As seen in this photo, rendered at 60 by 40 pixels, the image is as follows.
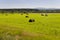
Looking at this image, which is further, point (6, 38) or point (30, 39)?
point (30, 39)

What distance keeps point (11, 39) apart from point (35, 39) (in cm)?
582

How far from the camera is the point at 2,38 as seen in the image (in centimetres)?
1511

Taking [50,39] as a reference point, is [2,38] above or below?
above

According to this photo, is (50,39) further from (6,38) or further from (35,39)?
(6,38)

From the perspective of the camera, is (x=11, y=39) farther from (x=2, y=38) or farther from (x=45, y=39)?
(x=45, y=39)

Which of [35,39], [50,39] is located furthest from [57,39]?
[35,39]

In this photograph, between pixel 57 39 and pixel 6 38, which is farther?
pixel 57 39

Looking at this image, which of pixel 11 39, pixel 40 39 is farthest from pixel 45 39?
pixel 11 39

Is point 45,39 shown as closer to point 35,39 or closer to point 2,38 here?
point 35,39

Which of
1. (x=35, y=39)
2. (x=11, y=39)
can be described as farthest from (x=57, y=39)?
(x=11, y=39)

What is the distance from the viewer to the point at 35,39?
824 inches

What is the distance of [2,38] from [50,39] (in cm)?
766

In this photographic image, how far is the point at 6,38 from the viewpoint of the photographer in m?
15.4

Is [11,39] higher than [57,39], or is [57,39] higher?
[11,39]
